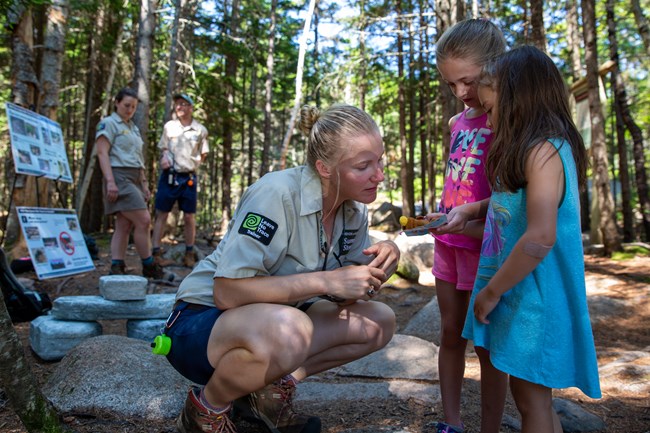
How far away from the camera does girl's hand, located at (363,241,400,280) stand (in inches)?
88.6

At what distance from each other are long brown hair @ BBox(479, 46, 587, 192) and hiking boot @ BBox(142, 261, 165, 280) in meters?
4.99

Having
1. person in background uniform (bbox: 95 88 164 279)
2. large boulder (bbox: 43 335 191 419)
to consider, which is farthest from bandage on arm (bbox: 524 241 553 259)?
person in background uniform (bbox: 95 88 164 279)

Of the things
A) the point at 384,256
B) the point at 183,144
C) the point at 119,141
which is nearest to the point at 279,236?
the point at 384,256

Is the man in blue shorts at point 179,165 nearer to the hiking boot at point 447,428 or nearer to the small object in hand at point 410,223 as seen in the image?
the small object in hand at point 410,223

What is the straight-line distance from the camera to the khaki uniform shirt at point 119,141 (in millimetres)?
5574

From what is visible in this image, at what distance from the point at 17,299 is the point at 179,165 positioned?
2688mm

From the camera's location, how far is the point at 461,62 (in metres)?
2.27

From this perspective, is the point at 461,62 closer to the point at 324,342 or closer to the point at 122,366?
the point at 324,342

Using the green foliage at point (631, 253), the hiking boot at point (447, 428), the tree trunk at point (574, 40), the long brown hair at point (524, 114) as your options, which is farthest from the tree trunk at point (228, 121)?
the long brown hair at point (524, 114)

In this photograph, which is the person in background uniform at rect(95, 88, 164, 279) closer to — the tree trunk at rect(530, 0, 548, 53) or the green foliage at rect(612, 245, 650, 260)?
the tree trunk at rect(530, 0, 548, 53)

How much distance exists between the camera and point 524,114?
185 cm

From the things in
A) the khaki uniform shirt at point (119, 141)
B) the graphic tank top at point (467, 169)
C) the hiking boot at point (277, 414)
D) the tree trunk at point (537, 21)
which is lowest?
the hiking boot at point (277, 414)

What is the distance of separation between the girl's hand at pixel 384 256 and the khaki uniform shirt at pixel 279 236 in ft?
0.60

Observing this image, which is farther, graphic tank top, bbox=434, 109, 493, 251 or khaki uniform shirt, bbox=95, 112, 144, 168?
khaki uniform shirt, bbox=95, 112, 144, 168
